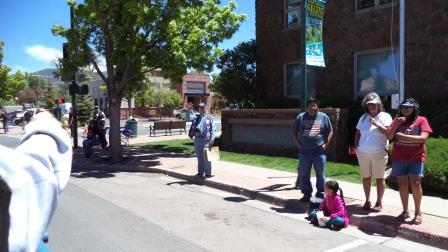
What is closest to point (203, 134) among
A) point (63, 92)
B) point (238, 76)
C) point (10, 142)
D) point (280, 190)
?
point (280, 190)

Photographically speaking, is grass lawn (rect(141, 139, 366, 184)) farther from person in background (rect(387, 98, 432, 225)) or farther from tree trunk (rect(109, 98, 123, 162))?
person in background (rect(387, 98, 432, 225))

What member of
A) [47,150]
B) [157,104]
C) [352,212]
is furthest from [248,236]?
[157,104]

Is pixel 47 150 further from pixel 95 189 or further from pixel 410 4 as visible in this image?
pixel 410 4

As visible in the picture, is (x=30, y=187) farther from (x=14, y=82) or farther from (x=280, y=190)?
(x=14, y=82)

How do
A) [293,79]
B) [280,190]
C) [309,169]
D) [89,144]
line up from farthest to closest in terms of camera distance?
1. [293,79]
2. [89,144]
3. [280,190]
4. [309,169]

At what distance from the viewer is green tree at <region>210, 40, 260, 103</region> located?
58.2 ft

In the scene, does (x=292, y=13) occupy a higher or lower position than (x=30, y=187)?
higher

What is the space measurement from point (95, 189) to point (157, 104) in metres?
52.5

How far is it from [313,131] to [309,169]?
64 centimetres

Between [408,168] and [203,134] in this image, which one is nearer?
[408,168]

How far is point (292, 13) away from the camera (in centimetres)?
1681

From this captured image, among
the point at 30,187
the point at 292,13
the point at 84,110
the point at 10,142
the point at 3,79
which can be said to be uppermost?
the point at 292,13

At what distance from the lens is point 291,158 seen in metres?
13.7

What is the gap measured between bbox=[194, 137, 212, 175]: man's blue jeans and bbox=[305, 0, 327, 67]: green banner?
10.3 feet
